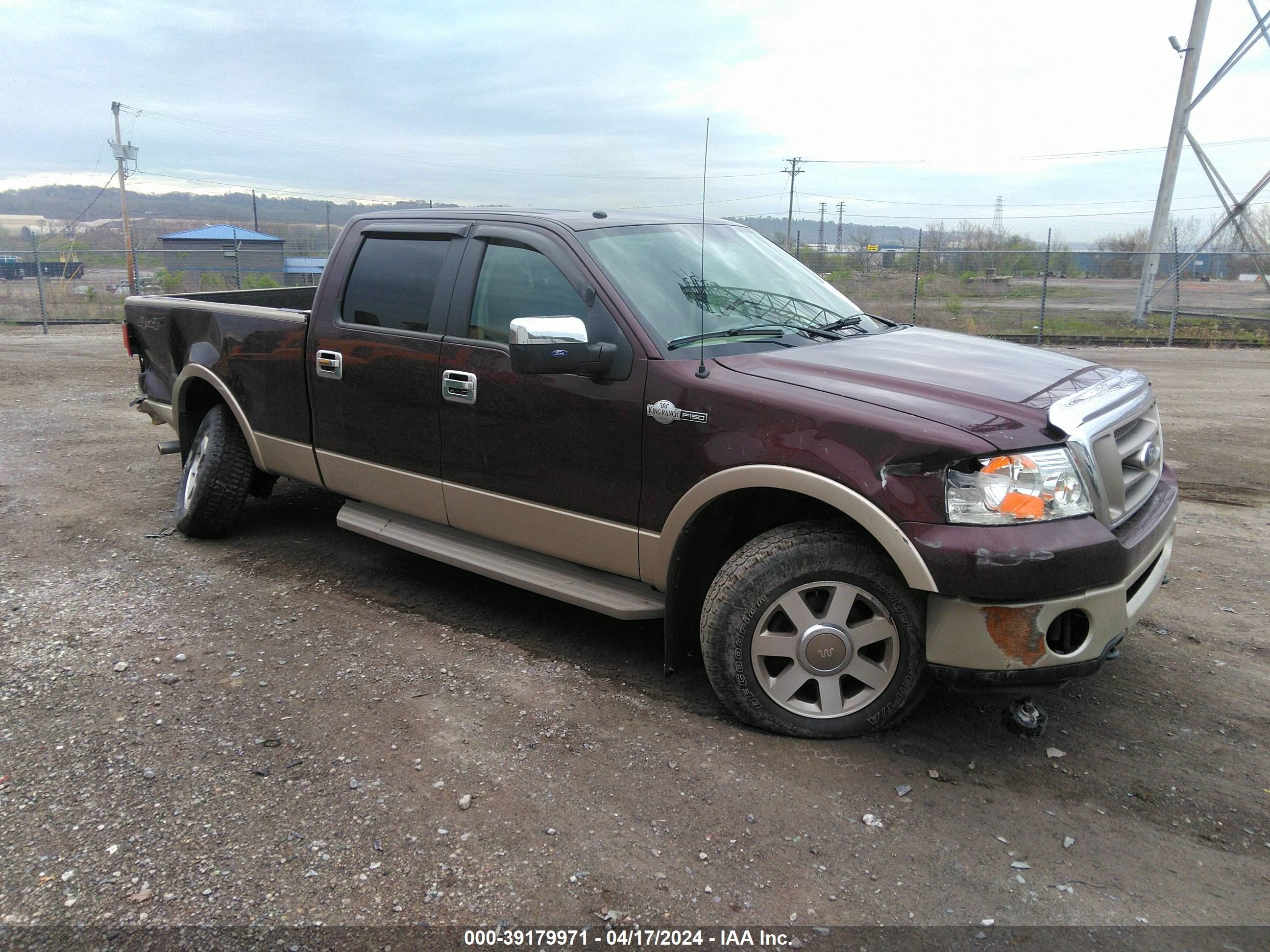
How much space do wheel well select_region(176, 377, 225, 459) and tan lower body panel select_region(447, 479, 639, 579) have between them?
2.43 m

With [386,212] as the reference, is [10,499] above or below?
below

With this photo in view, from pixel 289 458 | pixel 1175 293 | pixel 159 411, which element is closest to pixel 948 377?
pixel 289 458

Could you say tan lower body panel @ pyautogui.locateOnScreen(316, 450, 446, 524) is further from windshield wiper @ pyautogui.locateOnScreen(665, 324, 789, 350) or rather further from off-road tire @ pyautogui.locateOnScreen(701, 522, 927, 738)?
off-road tire @ pyautogui.locateOnScreen(701, 522, 927, 738)

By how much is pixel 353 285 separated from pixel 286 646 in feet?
5.94

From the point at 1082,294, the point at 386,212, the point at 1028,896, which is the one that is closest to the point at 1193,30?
the point at 1082,294

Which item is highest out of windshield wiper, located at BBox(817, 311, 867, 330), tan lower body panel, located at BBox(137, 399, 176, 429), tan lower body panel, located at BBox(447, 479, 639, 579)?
windshield wiper, located at BBox(817, 311, 867, 330)

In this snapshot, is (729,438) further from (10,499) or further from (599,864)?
(10,499)

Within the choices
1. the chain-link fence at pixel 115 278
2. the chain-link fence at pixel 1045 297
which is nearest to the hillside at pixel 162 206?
the chain-link fence at pixel 115 278

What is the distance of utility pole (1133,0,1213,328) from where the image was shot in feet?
65.2

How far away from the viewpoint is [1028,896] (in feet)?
8.76

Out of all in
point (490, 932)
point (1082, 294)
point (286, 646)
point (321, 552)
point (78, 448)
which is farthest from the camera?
point (1082, 294)

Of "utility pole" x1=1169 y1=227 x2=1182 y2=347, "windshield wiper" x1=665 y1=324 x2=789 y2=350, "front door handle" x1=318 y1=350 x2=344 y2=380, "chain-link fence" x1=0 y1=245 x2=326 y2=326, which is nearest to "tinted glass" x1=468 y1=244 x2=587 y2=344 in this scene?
"windshield wiper" x1=665 y1=324 x2=789 y2=350

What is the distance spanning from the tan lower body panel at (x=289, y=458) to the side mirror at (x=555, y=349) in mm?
1979

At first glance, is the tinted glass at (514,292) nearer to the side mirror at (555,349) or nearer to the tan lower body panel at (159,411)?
the side mirror at (555,349)
